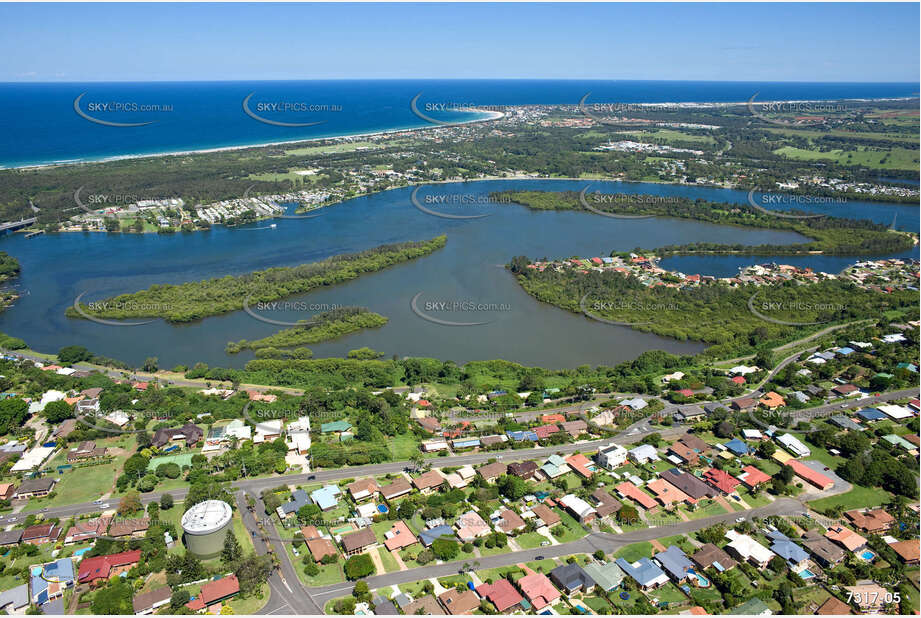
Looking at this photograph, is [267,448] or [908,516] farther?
[267,448]

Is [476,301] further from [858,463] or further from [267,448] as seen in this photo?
[858,463]

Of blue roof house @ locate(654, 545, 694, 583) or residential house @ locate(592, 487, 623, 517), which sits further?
residential house @ locate(592, 487, 623, 517)

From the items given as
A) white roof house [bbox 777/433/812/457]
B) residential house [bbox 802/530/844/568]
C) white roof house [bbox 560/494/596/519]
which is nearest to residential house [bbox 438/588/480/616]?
white roof house [bbox 560/494/596/519]

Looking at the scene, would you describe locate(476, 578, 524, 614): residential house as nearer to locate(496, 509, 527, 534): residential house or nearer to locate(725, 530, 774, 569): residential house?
locate(496, 509, 527, 534): residential house

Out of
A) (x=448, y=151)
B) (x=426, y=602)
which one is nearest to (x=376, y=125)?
(x=448, y=151)

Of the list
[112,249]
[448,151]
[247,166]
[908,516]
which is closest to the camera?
[908,516]

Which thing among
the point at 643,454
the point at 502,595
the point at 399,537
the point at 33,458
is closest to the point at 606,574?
the point at 502,595
